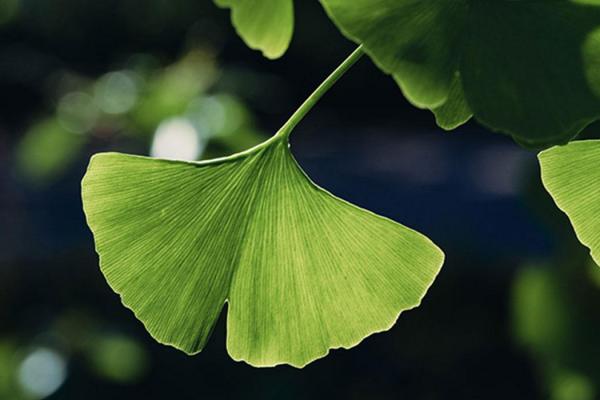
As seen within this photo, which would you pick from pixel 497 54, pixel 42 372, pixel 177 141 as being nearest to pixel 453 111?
pixel 497 54

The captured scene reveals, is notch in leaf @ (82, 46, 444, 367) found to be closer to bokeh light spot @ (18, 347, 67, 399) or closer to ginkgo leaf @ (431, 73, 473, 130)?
ginkgo leaf @ (431, 73, 473, 130)

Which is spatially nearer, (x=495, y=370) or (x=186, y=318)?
(x=186, y=318)

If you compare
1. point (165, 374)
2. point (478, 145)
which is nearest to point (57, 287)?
point (165, 374)

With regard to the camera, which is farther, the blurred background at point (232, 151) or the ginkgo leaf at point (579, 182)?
the blurred background at point (232, 151)

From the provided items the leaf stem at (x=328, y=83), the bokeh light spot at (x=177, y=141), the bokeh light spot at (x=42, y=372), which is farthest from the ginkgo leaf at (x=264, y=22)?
the bokeh light spot at (x=42, y=372)

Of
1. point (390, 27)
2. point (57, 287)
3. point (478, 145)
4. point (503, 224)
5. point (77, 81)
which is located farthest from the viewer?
point (478, 145)

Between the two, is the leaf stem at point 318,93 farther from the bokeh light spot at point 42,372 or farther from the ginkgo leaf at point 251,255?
the bokeh light spot at point 42,372

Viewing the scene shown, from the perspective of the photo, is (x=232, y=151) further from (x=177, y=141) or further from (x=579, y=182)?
(x=579, y=182)

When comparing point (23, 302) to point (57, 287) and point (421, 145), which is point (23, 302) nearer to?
point (57, 287)
